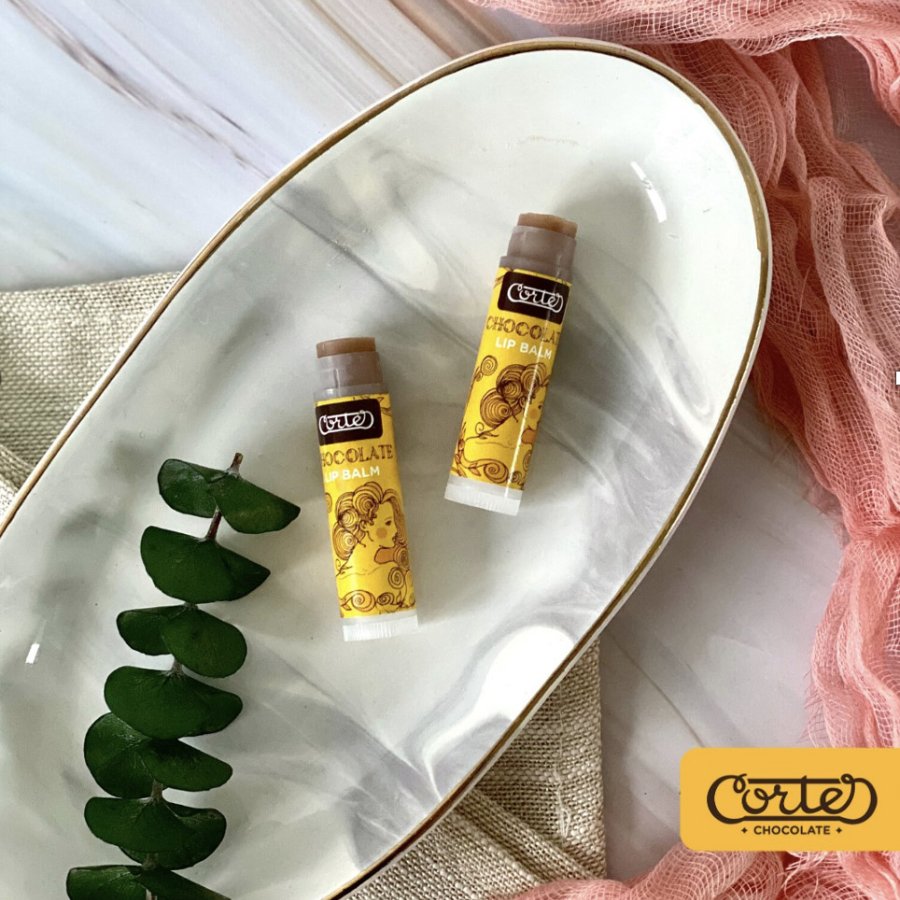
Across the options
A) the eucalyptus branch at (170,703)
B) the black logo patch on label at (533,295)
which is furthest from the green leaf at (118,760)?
the black logo patch on label at (533,295)

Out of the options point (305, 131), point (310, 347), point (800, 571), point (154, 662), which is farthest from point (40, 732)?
point (800, 571)

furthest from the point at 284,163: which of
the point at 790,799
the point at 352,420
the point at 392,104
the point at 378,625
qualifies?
the point at 790,799

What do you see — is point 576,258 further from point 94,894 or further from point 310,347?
point 94,894

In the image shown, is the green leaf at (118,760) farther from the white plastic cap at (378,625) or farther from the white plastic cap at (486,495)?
the white plastic cap at (486,495)

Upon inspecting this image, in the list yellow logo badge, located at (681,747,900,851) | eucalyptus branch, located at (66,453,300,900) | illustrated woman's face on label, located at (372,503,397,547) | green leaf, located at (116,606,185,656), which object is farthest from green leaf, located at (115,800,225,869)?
yellow logo badge, located at (681,747,900,851)

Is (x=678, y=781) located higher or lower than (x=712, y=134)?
lower

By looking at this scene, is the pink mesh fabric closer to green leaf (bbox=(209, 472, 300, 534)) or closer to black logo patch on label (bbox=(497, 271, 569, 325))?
black logo patch on label (bbox=(497, 271, 569, 325))

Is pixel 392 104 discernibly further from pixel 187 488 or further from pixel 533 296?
pixel 187 488
